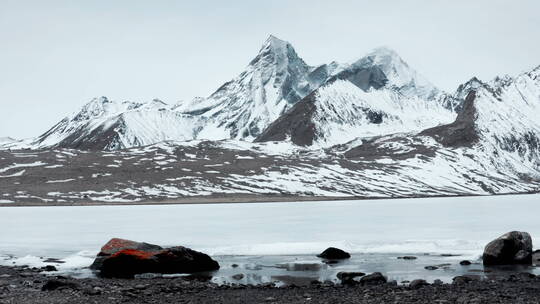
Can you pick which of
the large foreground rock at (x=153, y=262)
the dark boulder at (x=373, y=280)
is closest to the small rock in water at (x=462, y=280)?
the dark boulder at (x=373, y=280)

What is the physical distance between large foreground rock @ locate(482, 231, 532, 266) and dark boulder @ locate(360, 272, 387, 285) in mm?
8948

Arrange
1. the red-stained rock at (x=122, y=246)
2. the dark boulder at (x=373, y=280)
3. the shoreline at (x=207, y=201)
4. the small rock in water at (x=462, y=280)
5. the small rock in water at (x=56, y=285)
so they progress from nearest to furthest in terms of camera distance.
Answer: the small rock in water at (x=56, y=285)
the small rock in water at (x=462, y=280)
the dark boulder at (x=373, y=280)
the red-stained rock at (x=122, y=246)
the shoreline at (x=207, y=201)

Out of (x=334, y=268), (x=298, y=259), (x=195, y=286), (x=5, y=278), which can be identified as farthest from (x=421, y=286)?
(x=5, y=278)

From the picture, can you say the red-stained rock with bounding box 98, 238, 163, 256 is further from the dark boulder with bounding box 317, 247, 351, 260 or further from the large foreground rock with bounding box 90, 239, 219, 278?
the dark boulder with bounding box 317, 247, 351, 260

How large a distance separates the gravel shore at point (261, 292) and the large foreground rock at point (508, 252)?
5.09 m

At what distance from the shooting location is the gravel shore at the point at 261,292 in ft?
73.0

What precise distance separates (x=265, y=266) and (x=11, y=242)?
26432 mm

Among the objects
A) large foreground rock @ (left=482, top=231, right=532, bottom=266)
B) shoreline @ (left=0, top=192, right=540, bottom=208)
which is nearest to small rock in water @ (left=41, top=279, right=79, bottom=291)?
large foreground rock @ (left=482, top=231, right=532, bottom=266)

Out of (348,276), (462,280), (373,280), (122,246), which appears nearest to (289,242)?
(122,246)

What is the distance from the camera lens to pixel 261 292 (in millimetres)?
24734

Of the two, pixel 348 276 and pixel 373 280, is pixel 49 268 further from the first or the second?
pixel 373 280

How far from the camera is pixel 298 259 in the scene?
36500mm

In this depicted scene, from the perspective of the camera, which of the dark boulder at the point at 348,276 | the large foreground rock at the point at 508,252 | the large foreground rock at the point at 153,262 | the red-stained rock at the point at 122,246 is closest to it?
the dark boulder at the point at 348,276

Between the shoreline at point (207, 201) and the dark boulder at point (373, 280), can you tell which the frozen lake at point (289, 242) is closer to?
the dark boulder at point (373, 280)
